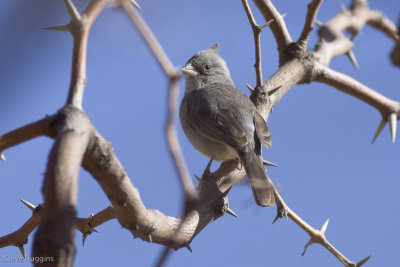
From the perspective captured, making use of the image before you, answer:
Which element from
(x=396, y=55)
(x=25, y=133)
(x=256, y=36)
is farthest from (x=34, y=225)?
(x=396, y=55)

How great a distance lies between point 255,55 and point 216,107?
114 centimetres

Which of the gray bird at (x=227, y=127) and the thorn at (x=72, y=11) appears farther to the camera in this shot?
the gray bird at (x=227, y=127)

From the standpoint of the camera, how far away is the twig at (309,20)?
4109 mm

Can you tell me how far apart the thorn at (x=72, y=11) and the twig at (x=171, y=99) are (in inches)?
37.0

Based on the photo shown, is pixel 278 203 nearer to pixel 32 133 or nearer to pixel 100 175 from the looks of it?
pixel 100 175

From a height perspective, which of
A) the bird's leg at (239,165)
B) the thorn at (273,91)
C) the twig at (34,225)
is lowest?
the bird's leg at (239,165)

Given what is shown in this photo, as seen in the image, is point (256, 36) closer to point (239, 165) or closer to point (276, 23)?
point (276, 23)

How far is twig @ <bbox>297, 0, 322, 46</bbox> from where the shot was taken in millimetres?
4109

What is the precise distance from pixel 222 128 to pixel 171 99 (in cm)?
386

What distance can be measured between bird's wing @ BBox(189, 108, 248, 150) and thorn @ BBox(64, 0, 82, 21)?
9.05 ft

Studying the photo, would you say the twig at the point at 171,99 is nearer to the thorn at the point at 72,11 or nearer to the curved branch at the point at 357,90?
the thorn at the point at 72,11

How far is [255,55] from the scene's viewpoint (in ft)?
13.1

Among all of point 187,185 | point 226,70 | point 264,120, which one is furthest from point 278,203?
point 226,70

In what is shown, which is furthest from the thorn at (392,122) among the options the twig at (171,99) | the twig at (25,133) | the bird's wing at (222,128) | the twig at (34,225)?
the twig at (171,99)
